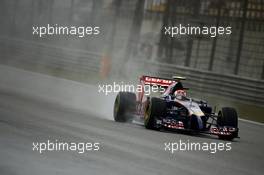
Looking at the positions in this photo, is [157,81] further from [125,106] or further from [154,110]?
[154,110]

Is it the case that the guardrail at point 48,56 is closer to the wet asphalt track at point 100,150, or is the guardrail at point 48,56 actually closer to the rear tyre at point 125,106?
the wet asphalt track at point 100,150

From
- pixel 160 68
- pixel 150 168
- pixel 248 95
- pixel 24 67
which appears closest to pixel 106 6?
pixel 24 67

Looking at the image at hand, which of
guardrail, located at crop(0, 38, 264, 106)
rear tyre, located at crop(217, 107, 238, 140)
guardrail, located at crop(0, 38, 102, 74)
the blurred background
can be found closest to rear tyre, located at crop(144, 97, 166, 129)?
rear tyre, located at crop(217, 107, 238, 140)

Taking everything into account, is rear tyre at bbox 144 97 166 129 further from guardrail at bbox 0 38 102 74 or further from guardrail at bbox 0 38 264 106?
guardrail at bbox 0 38 102 74

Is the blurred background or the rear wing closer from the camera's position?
the rear wing

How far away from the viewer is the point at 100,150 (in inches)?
435

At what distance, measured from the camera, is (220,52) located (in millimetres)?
29203

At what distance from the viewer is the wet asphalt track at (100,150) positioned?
9.49 meters

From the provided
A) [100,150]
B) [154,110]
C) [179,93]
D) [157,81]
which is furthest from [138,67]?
[100,150]

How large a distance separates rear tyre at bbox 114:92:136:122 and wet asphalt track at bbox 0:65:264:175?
0.22 metres

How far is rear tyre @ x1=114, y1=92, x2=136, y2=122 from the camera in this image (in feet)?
51.1

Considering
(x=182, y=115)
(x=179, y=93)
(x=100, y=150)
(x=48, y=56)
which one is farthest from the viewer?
(x=48, y=56)

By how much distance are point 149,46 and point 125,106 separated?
48.8 feet

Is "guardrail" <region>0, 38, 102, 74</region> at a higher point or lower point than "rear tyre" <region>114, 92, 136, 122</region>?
lower
